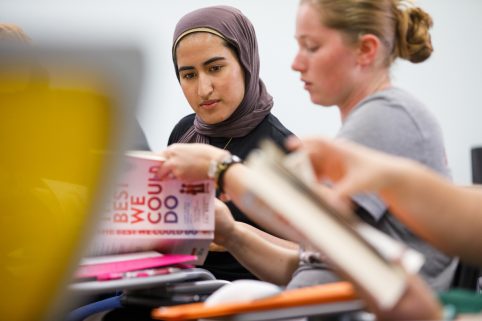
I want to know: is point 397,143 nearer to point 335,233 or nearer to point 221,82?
point 335,233

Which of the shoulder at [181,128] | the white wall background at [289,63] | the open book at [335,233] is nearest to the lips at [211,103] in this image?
the shoulder at [181,128]

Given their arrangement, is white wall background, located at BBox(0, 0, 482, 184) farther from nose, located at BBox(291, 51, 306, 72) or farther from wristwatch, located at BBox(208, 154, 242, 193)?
wristwatch, located at BBox(208, 154, 242, 193)

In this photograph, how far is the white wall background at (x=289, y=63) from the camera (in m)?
3.11

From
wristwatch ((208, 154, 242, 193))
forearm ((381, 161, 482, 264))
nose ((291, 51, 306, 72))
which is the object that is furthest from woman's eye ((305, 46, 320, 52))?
forearm ((381, 161, 482, 264))

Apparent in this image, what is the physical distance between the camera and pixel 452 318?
674mm

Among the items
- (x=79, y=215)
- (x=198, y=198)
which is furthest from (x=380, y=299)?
(x=198, y=198)

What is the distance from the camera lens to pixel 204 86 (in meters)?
2.06

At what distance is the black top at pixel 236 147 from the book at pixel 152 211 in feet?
2.26

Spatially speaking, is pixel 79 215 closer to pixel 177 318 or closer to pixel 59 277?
pixel 59 277

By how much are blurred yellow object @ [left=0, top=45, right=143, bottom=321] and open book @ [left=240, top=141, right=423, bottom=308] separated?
147 mm

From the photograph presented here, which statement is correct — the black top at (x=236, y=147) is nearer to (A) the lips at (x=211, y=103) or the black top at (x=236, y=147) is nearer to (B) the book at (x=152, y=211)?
(A) the lips at (x=211, y=103)

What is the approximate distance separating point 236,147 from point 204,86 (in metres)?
0.21

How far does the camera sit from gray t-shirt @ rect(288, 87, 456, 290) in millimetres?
985

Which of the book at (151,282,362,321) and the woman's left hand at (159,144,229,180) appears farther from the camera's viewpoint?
the woman's left hand at (159,144,229,180)
